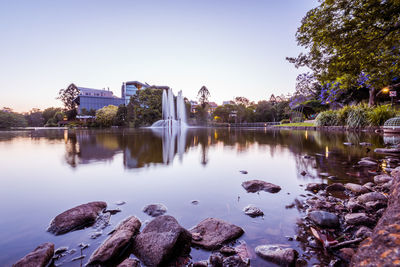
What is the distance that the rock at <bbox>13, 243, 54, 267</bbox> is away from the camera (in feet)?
4.62

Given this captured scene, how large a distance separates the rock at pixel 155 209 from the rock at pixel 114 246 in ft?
1.27

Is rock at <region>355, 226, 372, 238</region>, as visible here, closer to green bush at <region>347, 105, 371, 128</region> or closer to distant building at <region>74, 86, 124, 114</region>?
green bush at <region>347, 105, 371, 128</region>

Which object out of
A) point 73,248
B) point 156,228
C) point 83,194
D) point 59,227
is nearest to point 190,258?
point 156,228

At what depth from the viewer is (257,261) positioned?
4.88 feet

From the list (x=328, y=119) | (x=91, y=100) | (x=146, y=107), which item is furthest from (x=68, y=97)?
(x=328, y=119)

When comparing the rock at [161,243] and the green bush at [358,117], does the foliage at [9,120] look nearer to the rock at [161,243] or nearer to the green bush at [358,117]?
the rock at [161,243]

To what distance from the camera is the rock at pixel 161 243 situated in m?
1.51

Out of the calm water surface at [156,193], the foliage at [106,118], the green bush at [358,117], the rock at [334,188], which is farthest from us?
the foliage at [106,118]

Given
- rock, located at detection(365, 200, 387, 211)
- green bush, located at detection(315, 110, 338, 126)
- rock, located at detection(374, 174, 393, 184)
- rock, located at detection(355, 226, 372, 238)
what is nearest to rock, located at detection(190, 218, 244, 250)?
rock, located at detection(355, 226, 372, 238)

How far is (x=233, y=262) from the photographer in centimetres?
146

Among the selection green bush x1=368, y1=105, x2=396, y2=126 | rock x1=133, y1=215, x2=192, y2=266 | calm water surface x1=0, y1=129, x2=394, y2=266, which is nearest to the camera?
rock x1=133, y1=215, x2=192, y2=266

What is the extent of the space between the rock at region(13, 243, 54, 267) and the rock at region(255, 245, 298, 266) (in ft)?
5.32

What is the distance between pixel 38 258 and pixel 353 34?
20.6 feet

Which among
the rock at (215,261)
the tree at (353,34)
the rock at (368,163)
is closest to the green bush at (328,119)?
the tree at (353,34)
